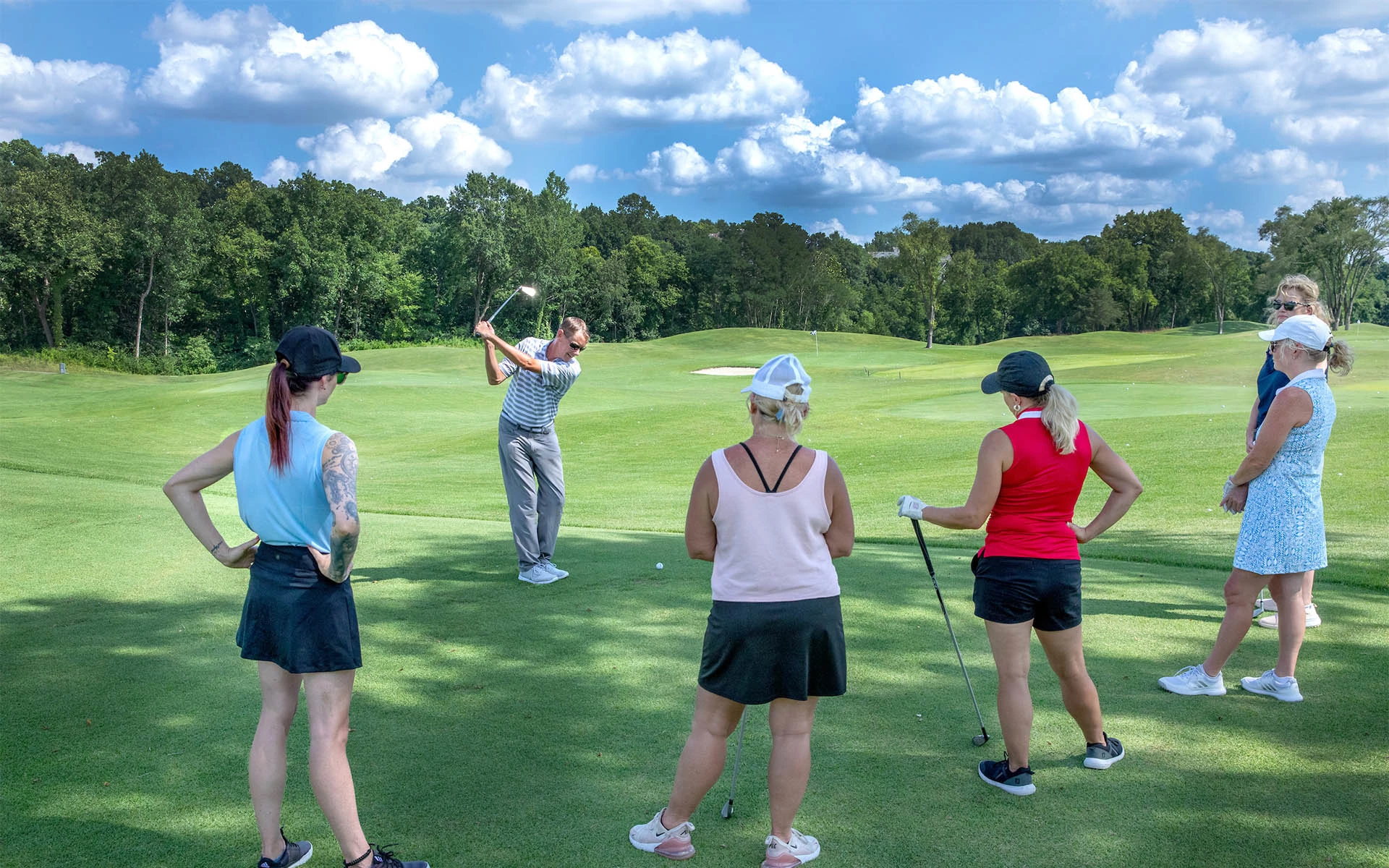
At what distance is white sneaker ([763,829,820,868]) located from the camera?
3.66 m

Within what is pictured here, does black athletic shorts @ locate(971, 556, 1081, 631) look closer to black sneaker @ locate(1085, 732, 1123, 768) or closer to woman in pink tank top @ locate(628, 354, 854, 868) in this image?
black sneaker @ locate(1085, 732, 1123, 768)

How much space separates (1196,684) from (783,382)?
3513mm

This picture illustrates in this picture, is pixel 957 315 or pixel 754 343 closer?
pixel 754 343

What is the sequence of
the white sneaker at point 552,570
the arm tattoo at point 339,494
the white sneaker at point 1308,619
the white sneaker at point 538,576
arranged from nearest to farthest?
the arm tattoo at point 339,494
the white sneaker at point 1308,619
the white sneaker at point 538,576
the white sneaker at point 552,570

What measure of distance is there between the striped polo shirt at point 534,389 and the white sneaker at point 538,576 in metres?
1.18

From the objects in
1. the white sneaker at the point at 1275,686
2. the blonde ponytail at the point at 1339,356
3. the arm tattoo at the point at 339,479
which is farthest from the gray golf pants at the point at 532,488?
the blonde ponytail at the point at 1339,356

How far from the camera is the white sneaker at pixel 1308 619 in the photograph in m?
6.65

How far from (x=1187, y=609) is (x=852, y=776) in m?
4.03

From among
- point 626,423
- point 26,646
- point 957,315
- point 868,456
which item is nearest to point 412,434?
point 626,423

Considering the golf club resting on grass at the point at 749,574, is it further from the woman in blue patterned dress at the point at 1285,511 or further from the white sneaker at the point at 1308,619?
the white sneaker at the point at 1308,619

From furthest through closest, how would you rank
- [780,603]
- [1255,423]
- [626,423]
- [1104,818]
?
[626,423], [1255,423], [1104,818], [780,603]

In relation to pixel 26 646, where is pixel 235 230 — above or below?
above

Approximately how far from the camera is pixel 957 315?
94250 mm

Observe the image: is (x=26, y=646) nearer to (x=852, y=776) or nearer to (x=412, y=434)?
(x=852, y=776)
